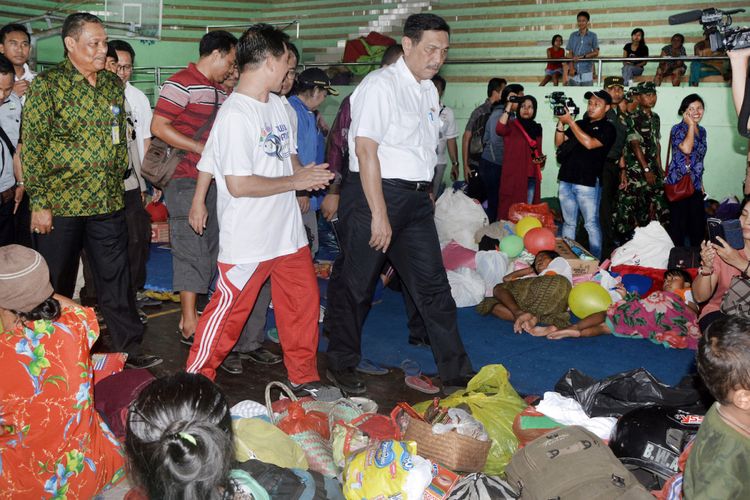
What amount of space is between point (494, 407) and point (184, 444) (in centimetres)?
194

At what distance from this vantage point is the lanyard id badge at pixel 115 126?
4316 mm

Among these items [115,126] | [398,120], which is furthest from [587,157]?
[115,126]

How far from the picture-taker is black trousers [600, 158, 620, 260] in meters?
7.52

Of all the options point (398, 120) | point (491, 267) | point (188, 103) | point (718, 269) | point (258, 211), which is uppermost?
point (398, 120)

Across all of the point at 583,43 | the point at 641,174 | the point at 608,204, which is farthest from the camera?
the point at 583,43

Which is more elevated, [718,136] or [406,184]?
[406,184]

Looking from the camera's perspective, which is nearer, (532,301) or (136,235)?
(136,235)

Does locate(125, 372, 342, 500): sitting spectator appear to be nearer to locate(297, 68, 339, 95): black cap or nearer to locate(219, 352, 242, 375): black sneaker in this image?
locate(219, 352, 242, 375): black sneaker

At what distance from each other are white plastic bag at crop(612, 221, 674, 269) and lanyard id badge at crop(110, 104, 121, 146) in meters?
3.98

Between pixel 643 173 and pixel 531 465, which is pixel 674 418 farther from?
pixel 643 173

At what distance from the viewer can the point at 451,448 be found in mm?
3193

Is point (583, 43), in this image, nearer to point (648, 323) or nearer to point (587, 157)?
point (587, 157)

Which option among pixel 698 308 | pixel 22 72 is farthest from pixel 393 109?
pixel 22 72

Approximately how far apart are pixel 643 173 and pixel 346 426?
5.09 m
